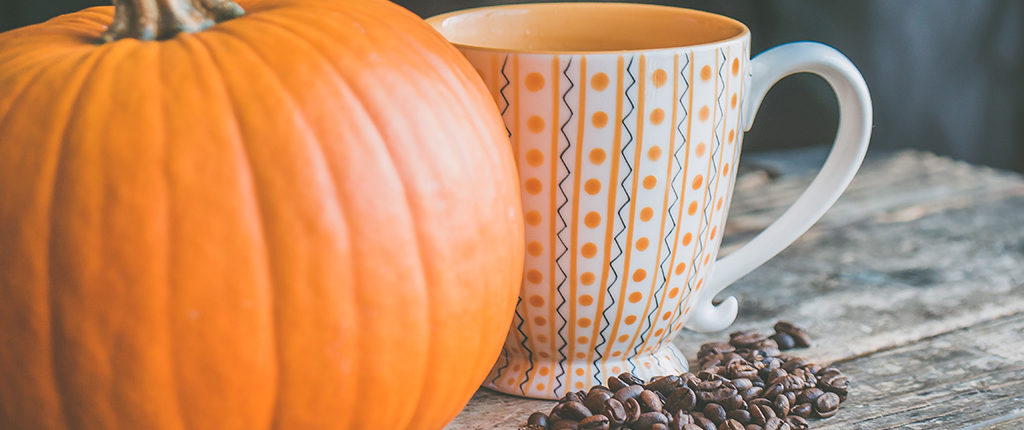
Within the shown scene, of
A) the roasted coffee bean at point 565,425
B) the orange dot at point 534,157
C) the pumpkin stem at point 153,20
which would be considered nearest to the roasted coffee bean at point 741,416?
the roasted coffee bean at point 565,425

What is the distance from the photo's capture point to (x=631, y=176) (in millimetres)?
596

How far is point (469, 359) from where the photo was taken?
1.68 ft

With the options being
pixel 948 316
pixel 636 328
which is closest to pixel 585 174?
pixel 636 328

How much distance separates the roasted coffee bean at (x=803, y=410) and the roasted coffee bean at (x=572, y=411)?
14cm

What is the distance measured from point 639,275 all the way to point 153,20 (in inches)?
13.4

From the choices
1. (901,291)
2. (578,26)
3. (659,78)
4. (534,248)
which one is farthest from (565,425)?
(901,291)

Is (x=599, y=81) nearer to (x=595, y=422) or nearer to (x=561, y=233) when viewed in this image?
(x=561, y=233)

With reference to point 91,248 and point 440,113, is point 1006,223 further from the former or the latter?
point 91,248

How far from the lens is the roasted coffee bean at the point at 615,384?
63 cm

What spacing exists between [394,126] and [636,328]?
276mm

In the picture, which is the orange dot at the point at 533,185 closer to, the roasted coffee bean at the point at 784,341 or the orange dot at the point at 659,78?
the orange dot at the point at 659,78

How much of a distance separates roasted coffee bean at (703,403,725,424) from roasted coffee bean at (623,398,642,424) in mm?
45

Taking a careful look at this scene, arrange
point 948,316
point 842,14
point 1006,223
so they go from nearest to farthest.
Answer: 1. point 948,316
2. point 1006,223
3. point 842,14

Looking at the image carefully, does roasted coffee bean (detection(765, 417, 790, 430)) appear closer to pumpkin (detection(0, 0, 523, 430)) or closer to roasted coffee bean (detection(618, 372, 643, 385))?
roasted coffee bean (detection(618, 372, 643, 385))
